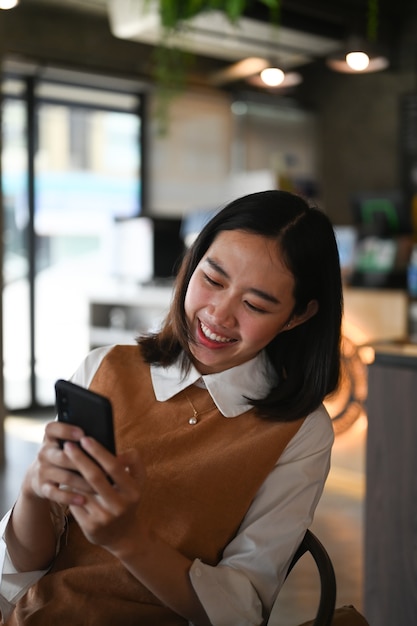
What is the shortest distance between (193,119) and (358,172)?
1710 millimetres

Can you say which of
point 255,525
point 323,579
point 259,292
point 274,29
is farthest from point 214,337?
point 274,29

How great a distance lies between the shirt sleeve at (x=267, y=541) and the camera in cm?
115

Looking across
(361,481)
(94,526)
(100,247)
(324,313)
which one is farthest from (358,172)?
(94,526)

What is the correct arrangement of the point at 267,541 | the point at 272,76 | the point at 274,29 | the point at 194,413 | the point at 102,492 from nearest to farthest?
the point at 102,492 < the point at 267,541 < the point at 194,413 < the point at 272,76 < the point at 274,29

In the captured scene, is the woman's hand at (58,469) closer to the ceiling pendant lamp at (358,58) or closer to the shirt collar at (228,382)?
the shirt collar at (228,382)

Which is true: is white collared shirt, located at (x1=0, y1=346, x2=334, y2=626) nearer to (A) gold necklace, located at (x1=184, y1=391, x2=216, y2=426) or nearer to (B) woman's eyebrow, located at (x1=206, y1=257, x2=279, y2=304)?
(A) gold necklace, located at (x1=184, y1=391, x2=216, y2=426)

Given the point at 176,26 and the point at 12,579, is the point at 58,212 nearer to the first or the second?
the point at 176,26

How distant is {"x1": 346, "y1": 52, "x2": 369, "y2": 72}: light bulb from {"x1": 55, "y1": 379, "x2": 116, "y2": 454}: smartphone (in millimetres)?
4545

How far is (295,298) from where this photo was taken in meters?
1.26

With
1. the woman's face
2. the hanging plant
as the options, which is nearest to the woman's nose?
the woman's face

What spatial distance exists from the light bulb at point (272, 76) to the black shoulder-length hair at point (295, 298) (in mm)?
4611

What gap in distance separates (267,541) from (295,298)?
0.39m

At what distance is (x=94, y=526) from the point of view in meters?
0.99

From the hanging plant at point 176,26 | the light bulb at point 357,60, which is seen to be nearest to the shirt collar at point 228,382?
the hanging plant at point 176,26
